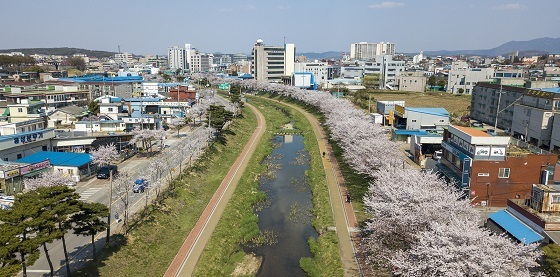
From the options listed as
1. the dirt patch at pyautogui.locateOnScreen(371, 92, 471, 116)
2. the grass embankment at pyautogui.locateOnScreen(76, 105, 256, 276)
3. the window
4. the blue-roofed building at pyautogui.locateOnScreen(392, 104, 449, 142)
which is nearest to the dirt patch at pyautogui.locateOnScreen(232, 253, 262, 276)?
the grass embankment at pyautogui.locateOnScreen(76, 105, 256, 276)

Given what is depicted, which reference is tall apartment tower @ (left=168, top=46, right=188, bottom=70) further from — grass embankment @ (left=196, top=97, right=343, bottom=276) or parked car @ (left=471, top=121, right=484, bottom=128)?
grass embankment @ (left=196, top=97, right=343, bottom=276)

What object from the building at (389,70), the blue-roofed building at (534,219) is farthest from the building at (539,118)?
the building at (389,70)

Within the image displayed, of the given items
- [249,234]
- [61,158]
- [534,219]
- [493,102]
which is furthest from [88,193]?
[493,102]

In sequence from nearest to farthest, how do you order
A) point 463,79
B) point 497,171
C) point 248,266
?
point 248,266 < point 497,171 < point 463,79

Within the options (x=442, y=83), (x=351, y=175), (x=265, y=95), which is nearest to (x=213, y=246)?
(x=351, y=175)

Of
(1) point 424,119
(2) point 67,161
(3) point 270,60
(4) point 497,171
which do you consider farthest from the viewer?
(3) point 270,60

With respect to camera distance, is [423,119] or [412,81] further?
[412,81]

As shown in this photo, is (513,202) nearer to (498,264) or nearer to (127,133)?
(498,264)

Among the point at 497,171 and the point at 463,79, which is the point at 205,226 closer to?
the point at 497,171
